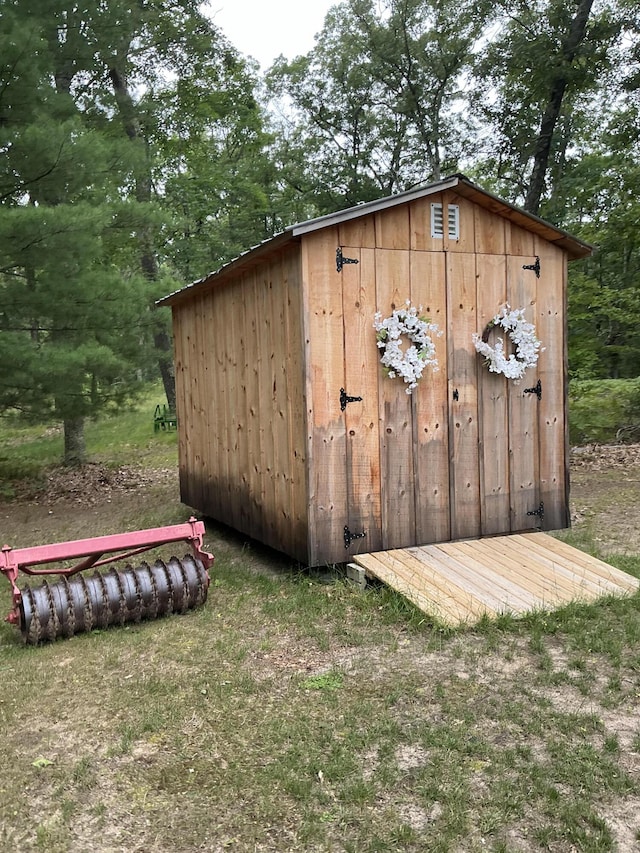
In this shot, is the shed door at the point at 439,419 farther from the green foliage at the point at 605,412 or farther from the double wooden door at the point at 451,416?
the green foliage at the point at 605,412

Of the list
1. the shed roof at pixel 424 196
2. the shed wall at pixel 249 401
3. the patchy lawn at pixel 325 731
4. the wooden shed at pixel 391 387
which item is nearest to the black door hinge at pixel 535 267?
the wooden shed at pixel 391 387

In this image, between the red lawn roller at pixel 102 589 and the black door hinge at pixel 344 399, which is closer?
the red lawn roller at pixel 102 589

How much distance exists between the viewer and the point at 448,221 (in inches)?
210

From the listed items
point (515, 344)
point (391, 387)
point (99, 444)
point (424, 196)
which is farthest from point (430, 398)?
point (99, 444)

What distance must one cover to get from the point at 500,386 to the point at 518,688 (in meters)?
2.88

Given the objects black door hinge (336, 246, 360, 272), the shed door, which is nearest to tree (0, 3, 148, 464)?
black door hinge (336, 246, 360, 272)

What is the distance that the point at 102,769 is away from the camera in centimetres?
264

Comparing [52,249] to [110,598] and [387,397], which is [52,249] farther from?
[110,598]

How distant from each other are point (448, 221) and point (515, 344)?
111 centimetres

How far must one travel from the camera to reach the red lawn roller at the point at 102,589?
396 cm

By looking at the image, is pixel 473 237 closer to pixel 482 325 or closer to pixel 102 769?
pixel 482 325

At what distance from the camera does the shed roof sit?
4.75 metres

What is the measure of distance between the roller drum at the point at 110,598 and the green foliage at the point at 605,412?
8738mm

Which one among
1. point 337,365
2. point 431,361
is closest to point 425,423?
point 431,361
